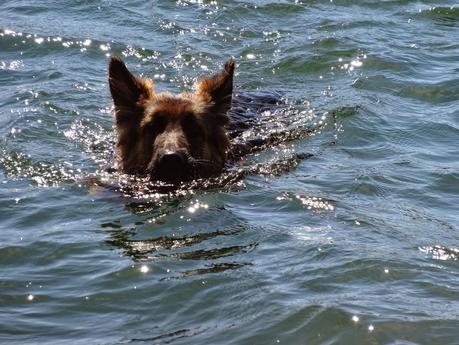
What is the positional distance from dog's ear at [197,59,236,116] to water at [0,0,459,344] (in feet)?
2.17

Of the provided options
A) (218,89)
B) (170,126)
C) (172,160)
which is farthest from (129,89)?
(172,160)

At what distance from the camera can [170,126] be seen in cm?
895

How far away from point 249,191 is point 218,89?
153 cm

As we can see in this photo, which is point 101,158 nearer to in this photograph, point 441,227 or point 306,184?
point 306,184

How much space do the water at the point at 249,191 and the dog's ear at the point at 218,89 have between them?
0.66 m

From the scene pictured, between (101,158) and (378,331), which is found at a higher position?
(378,331)

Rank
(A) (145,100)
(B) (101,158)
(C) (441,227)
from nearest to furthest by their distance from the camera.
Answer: (C) (441,227) → (A) (145,100) → (B) (101,158)

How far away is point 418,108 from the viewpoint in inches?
456

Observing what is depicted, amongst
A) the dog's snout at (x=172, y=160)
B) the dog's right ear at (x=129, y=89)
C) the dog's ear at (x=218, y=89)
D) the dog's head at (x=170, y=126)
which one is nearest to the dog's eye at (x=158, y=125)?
the dog's head at (x=170, y=126)

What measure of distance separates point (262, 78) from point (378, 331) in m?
8.01

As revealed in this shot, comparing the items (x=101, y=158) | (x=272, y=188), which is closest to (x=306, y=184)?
Result: (x=272, y=188)

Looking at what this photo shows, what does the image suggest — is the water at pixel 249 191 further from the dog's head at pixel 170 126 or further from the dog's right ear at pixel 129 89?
the dog's right ear at pixel 129 89

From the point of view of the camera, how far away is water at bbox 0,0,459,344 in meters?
5.73

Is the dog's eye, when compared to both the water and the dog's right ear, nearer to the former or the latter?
the dog's right ear
